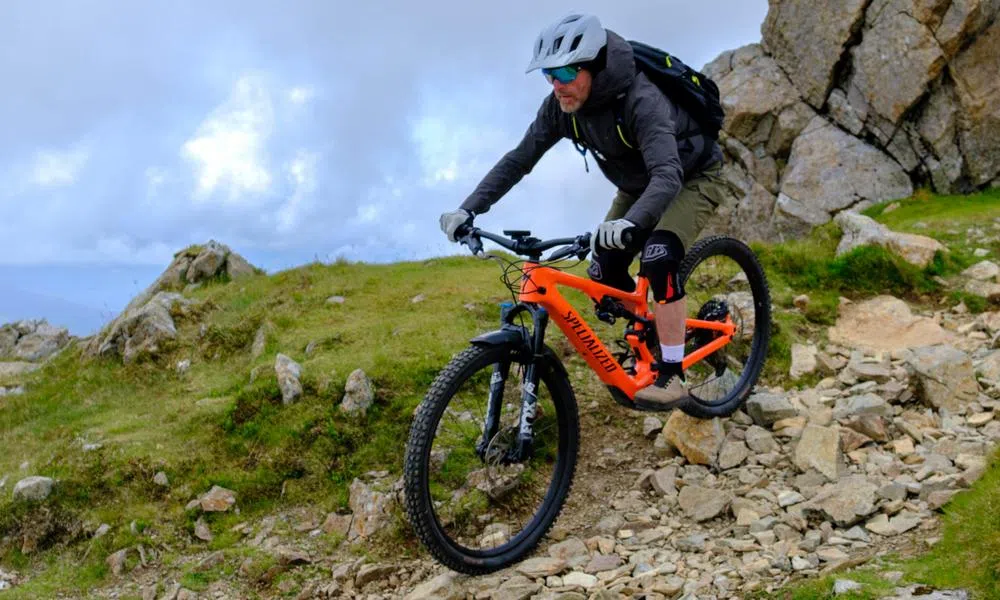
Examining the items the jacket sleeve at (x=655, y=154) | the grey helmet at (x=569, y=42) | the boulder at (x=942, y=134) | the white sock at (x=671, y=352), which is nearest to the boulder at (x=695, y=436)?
the white sock at (x=671, y=352)

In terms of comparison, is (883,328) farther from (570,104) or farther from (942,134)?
(942,134)

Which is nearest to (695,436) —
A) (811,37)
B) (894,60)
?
(894,60)

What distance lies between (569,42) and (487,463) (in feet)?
10.9

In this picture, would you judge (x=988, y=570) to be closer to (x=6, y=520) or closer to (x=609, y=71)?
(x=609, y=71)

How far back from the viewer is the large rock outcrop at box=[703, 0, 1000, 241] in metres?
19.8

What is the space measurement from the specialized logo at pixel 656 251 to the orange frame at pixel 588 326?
0.44m

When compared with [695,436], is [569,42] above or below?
above

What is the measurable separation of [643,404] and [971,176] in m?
17.0

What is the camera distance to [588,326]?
272 inches

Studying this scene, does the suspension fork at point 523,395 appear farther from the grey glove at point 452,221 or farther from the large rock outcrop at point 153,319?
the large rock outcrop at point 153,319

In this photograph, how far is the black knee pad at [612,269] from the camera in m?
7.64

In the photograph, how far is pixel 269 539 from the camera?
773cm

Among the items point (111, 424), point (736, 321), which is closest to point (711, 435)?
point (736, 321)

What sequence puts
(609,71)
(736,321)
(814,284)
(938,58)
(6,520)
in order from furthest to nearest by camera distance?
(938,58) → (814,284) → (736,321) → (6,520) → (609,71)
